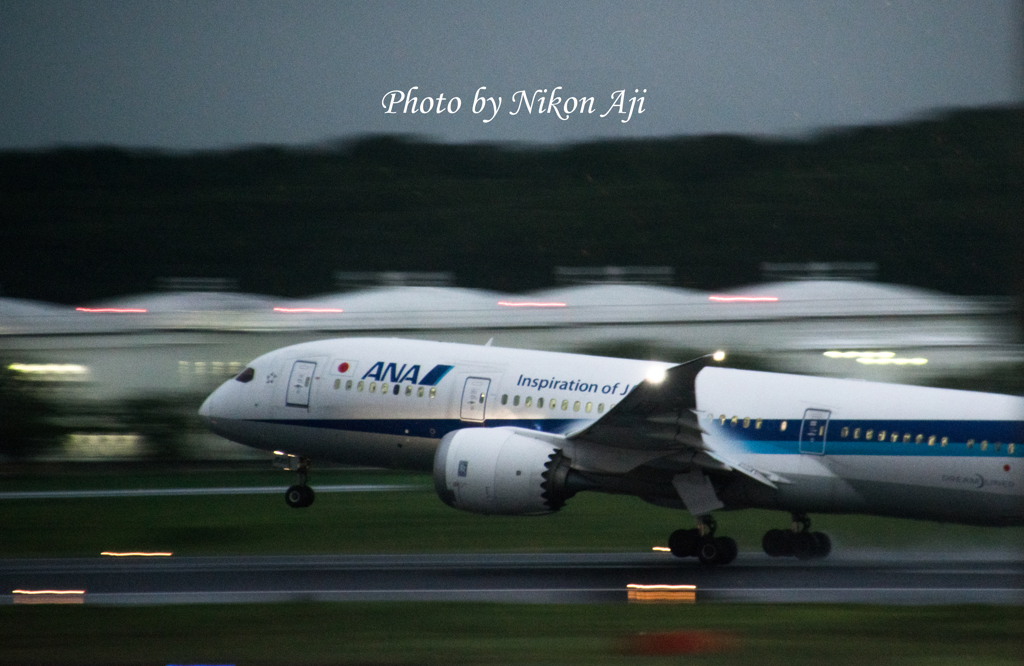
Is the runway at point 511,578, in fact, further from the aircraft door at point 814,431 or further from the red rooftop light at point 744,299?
the red rooftop light at point 744,299

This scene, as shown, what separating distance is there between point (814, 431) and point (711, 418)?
1.69 m

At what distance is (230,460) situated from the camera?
42.4 metres

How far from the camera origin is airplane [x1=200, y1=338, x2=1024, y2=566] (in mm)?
19141

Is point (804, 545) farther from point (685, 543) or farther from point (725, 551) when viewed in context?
point (685, 543)

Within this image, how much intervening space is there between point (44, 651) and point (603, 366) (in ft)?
37.6

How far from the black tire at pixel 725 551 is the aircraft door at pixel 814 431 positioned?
6.45 feet

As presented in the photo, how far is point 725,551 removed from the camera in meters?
19.6

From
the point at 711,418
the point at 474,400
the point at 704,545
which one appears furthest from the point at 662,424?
the point at 474,400

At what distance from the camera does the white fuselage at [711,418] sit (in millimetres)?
19250

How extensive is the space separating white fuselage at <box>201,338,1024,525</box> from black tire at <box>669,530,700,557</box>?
4.34 ft

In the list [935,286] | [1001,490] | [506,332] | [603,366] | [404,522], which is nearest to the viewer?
[1001,490]

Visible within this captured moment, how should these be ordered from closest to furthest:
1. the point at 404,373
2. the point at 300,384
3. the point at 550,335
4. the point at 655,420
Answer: the point at 655,420
the point at 404,373
the point at 300,384
the point at 550,335

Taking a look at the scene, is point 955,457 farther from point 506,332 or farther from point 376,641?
point 506,332

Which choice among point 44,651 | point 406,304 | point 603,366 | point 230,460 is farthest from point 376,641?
point 406,304
